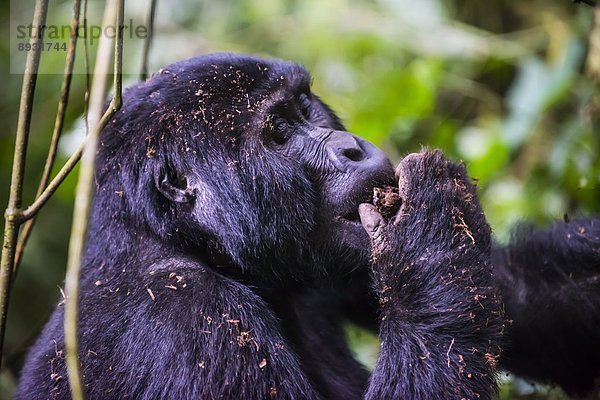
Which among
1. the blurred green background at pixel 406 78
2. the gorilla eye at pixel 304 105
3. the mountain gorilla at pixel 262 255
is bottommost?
the blurred green background at pixel 406 78

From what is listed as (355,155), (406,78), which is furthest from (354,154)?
(406,78)

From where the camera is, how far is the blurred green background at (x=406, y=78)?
498cm

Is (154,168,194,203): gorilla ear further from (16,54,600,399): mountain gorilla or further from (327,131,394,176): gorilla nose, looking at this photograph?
(327,131,394,176): gorilla nose

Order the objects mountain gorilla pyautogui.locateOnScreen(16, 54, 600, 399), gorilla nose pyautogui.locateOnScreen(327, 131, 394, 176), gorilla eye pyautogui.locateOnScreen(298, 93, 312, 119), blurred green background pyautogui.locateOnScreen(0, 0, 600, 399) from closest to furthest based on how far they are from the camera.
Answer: mountain gorilla pyautogui.locateOnScreen(16, 54, 600, 399) < gorilla nose pyautogui.locateOnScreen(327, 131, 394, 176) < gorilla eye pyautogui.locateOnScreen(298, 93, 312, 119) < blurred green background pyautogui.locateOnScreen(0, 0, 600, 399)

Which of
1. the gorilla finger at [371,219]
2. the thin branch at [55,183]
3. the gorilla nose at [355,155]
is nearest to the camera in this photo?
the thin branch at [55,183]

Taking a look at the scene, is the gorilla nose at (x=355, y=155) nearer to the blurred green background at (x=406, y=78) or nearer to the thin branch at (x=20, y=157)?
the thin branch at (x=20, y=157)

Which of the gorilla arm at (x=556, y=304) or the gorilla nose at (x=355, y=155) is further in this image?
the gorilla arm at (x=556, y=304)

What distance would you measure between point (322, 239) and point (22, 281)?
4228 mm

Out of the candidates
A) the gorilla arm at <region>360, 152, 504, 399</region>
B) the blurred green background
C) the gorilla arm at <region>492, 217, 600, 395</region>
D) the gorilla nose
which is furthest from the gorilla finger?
the blurred green background

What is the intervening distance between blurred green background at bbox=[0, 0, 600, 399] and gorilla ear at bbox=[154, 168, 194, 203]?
225 cm

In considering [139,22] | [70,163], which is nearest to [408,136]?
[139,22]

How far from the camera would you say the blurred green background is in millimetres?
4980

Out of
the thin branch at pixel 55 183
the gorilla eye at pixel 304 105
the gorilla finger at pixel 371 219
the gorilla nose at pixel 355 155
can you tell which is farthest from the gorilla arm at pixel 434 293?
the thin branch at pixel 55 183

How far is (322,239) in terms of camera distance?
9.07ft
